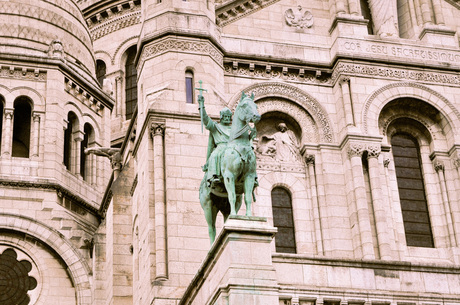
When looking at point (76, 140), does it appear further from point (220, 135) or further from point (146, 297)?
point (220, 135)

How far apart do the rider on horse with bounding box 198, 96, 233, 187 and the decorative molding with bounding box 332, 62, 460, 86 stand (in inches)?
373

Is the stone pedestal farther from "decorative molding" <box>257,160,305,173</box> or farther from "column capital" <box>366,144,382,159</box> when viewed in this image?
"column capital" <box>366,144,382,159</box>

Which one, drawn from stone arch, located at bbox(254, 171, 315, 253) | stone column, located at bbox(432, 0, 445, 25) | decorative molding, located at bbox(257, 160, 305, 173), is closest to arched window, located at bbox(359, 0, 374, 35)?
stone column, located at bbox(432, 0, 445, 25)

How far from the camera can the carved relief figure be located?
34.0 metres

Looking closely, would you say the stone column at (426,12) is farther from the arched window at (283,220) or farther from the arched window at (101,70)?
the arched window at (101,70)

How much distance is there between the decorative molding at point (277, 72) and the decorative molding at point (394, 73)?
19.8 inches

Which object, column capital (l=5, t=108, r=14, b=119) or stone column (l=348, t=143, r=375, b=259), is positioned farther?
column capital (l=5, t=108, r=14, b=119)

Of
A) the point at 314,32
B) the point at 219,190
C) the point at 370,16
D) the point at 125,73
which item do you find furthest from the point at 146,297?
the point at 125,73

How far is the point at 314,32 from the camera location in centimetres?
3606

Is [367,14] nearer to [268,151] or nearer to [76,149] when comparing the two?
[268,151]

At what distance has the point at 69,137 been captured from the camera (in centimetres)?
A: 4278

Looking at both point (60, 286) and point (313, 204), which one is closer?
point (313, 204)

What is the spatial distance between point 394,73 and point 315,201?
17.6 feet

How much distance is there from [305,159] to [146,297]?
7.25m
